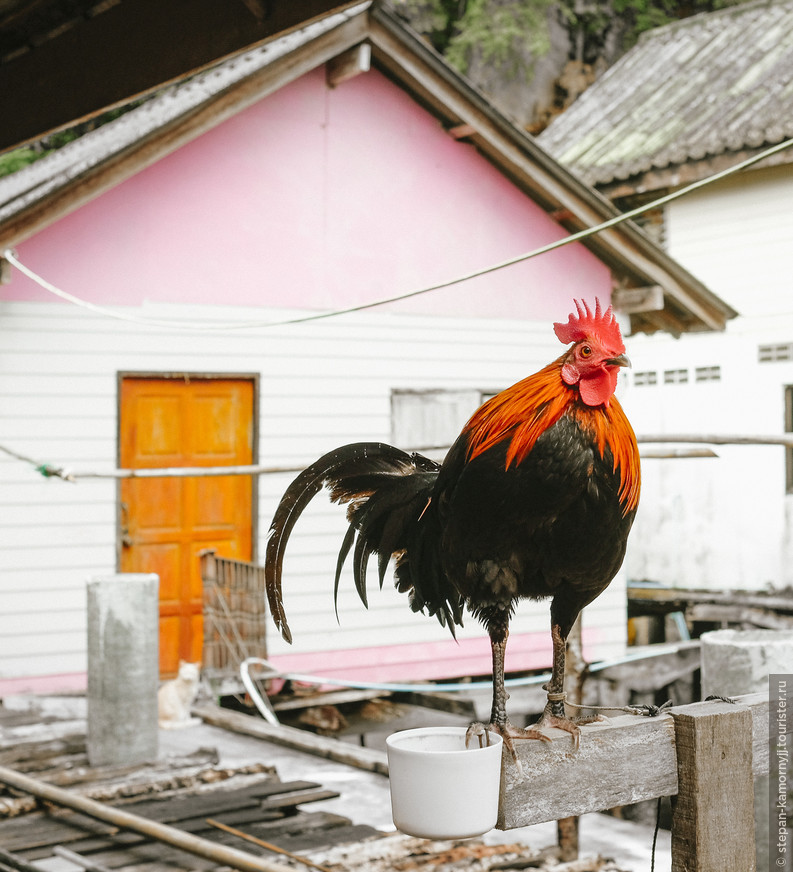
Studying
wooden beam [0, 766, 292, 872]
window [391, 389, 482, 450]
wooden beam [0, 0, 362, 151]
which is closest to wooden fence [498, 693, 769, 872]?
wooden beam [0, 0, 362, 151]

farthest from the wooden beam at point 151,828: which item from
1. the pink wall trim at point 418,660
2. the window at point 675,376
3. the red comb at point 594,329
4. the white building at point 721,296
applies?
the window at point 675,376

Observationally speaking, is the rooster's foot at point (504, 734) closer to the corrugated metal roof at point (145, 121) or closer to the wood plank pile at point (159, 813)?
the wood plank pile at point (159, 813)

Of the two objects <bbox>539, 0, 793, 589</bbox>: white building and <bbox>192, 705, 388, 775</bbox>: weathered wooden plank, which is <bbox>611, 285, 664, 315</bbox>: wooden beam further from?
<bbox>192, 705, 388, 775</bbox>: weathered wooden plank

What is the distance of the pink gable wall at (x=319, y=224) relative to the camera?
7844 mm

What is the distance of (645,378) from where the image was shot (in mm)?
13438

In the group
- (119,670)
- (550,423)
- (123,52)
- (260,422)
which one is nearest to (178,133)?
(260,422)

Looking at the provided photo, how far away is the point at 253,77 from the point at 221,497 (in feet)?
10.3

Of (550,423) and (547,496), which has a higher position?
(550,423)

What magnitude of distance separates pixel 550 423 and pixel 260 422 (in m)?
6.65

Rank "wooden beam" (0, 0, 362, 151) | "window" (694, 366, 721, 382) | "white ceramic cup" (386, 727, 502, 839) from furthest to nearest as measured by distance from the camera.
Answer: "window" (694, 366, 721, 382)
"wooden beam" (0, 0, 362, 151)
"white ceramic cup" (386, 727, 502, 839)

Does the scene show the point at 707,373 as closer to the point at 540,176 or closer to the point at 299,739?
the point at 540,176

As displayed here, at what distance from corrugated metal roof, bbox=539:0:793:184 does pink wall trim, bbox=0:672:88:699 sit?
26.5 feet

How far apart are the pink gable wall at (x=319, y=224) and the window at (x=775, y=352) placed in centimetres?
343

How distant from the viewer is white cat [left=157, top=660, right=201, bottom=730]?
6.80 m
